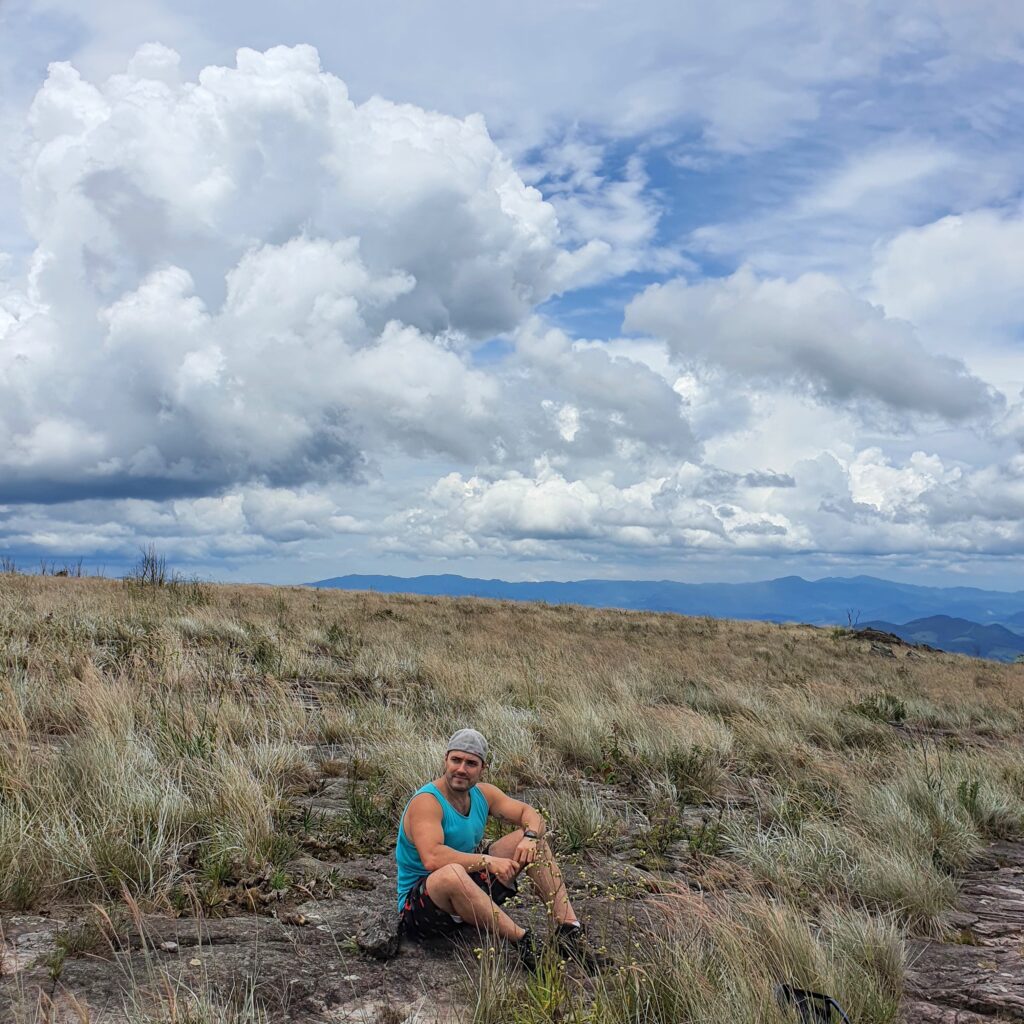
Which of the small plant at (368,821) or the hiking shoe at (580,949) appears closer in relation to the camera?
the hiking shoe at (580,949)

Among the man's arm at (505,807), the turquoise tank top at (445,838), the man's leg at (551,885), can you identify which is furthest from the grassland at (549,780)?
the man's arm at (505,807)

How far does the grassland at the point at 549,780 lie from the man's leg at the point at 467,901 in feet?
0.87

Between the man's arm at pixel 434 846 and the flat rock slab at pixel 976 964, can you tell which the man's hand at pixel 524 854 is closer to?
the man's arm at pixel 434 846

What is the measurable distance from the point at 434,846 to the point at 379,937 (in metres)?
0.55

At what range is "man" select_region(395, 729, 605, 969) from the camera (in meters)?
3.98

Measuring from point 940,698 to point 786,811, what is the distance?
11.8m

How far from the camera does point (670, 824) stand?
20.6ft

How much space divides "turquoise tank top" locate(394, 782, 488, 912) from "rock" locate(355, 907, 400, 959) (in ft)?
0.41

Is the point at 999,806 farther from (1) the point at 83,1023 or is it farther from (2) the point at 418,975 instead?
(1) the point at 83,1023

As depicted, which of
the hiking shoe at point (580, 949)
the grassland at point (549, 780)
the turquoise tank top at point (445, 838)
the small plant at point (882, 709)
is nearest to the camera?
the hiking shoe at point (580, 949)

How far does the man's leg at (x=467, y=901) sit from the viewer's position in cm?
398

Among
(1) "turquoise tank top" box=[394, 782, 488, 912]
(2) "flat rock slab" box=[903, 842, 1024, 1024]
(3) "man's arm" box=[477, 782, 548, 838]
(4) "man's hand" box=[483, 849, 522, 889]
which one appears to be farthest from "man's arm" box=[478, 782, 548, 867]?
(2) "flat rock slab" box=[903, 842, 1024, 1024]

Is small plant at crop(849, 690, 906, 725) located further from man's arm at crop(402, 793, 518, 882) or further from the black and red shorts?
man's arm at crop(402, 793, 518, 882)

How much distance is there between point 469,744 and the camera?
14.5 ft
